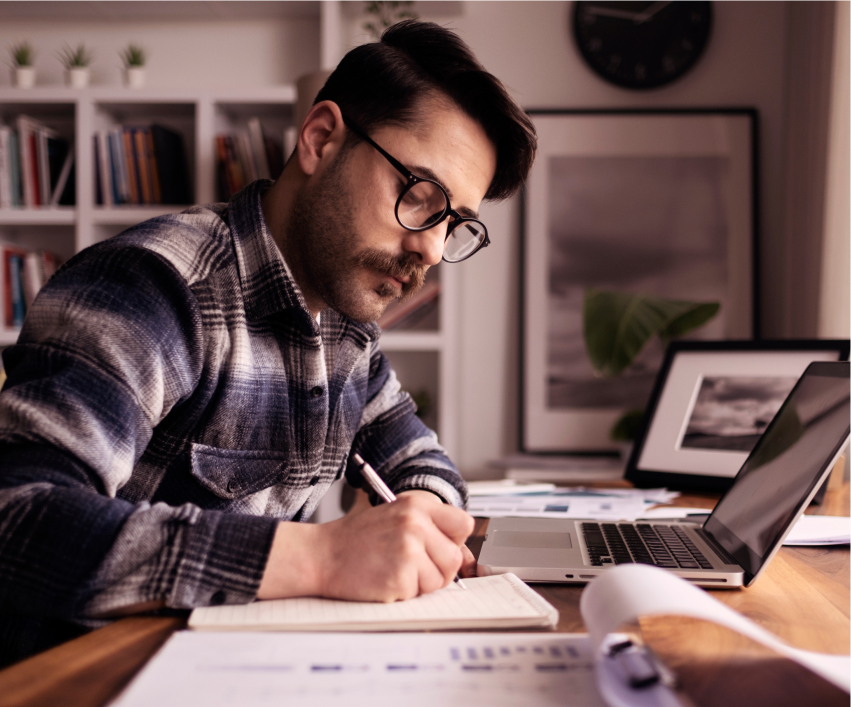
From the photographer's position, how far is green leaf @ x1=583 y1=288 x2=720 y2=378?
2031mm

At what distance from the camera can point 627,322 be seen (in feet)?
6.70

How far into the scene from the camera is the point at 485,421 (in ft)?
7.95

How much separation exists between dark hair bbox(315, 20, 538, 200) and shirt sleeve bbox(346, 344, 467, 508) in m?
0.41

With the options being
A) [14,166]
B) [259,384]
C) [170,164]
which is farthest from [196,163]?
[259,384]

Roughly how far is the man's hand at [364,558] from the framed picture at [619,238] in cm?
179

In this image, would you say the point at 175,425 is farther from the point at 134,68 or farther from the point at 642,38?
the point at 642,38

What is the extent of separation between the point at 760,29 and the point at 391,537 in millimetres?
2428

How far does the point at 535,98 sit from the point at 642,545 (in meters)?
1.92

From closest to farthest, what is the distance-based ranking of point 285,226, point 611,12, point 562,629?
point 562,629 < point 285,226 < point 611,12

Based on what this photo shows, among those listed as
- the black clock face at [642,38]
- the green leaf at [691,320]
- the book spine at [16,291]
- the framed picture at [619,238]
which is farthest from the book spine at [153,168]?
the green leaf at [691,320]

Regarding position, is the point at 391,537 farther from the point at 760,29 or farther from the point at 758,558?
the point at 760,29

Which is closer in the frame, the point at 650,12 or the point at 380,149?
the point at 380,149

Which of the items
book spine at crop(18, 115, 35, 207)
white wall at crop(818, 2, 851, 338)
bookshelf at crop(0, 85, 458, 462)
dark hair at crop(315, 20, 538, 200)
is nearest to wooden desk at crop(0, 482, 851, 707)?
dark hair at crop(315, 20, 538, 200)

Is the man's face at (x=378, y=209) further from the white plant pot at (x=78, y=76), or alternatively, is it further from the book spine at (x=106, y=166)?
the white plant pot at (x=78, y=76)
